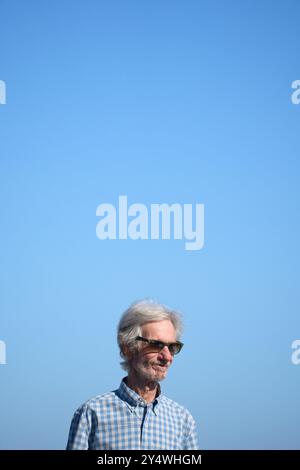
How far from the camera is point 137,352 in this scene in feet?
15.6

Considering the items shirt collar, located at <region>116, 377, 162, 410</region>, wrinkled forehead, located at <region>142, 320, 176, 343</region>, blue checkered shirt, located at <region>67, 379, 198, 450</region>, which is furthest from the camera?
wrinkled forehead, located at <region>142, 320, 176, 343</region>

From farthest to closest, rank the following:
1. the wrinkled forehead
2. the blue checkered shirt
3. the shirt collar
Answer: the wrinkled forehead < the shirt collar < the blue checkered shirt

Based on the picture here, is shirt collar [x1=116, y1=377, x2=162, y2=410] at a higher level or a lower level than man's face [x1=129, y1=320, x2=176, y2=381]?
lower

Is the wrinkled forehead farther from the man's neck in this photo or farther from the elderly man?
the man's neck

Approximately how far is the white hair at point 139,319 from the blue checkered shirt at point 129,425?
0.37 m

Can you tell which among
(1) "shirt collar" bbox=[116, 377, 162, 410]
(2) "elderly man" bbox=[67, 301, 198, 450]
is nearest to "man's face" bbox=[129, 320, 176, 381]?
(2) "elderly man" bbox=[67, 301, 198, 450]

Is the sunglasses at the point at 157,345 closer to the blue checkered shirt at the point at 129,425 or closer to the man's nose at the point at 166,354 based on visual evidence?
the man's nose at the point at 166,354

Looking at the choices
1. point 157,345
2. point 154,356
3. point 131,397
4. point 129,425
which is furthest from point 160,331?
point 129,425

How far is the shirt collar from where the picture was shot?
4.63 meters

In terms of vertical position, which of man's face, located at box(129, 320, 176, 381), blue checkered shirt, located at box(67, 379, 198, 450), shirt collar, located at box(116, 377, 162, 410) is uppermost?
man's face, located at box(129, 320, 176, 381)

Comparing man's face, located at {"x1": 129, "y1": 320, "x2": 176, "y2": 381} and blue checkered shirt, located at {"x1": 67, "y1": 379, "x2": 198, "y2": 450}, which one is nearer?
blue checkered shirt, located at {"x1": 67, "y1": 379, "x2": 198, "y2": 450}

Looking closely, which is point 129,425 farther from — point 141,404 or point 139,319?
point 139,319
